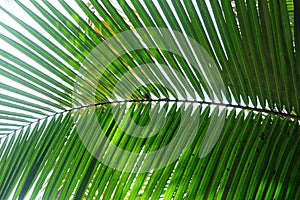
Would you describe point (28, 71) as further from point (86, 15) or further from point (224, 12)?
point (224, 12)

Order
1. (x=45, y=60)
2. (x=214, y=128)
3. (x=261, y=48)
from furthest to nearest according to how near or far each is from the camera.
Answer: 1. (x=45, y=60)
2. (x=214, y=128)
3. (x=261, y=48)

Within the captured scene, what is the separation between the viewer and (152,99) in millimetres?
970

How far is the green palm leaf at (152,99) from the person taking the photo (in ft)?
2.52

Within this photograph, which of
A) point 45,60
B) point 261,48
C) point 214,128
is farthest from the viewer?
point 45,60

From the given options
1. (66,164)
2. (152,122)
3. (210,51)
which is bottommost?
(66,164)

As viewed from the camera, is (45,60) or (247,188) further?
(45,60)

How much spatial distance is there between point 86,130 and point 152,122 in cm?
17

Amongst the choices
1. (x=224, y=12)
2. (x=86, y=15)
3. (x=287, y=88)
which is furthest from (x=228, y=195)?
(x=86, y=15)

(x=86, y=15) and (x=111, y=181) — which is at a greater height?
(x=86, y=15)

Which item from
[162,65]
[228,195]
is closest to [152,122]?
[162,65]

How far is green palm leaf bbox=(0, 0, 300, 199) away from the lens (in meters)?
0.77

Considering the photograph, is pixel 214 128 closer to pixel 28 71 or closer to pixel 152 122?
pixel 152 122

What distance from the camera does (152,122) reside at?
941 millimetres

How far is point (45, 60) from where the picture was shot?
996 mm
